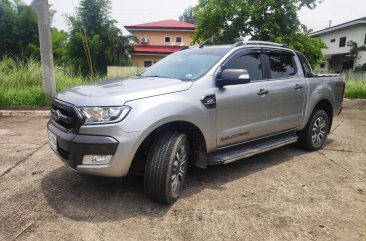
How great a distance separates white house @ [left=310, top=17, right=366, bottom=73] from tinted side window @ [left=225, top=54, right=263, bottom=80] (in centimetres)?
3248

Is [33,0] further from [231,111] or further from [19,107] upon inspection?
[231,111]

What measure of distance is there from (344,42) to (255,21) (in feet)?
76.9

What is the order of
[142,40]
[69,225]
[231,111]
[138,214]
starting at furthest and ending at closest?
[142,40]
[231,111]
[138,214]
[69,225]

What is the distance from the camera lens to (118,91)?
320 cm

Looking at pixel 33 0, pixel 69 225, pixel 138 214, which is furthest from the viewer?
pixel 33 0

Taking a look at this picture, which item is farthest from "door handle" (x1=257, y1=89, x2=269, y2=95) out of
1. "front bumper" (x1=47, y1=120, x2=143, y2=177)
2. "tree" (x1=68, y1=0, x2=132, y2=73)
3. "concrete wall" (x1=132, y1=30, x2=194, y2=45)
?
"concrete wall" (x1=132, y1=30, x2=194, y2=45)

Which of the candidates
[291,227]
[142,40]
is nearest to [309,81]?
[291,227]

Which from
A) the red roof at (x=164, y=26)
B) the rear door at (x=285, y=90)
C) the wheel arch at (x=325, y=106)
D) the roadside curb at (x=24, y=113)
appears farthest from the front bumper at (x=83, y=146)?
the red roof at (x=164, y=26)

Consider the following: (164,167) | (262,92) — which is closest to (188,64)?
(262,92)

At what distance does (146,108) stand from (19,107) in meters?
7.22

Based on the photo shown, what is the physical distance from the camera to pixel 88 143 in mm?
2926

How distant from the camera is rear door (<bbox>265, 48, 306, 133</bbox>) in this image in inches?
178

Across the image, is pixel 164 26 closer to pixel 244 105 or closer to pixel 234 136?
pixel 244 105

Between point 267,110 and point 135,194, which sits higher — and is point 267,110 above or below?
above
